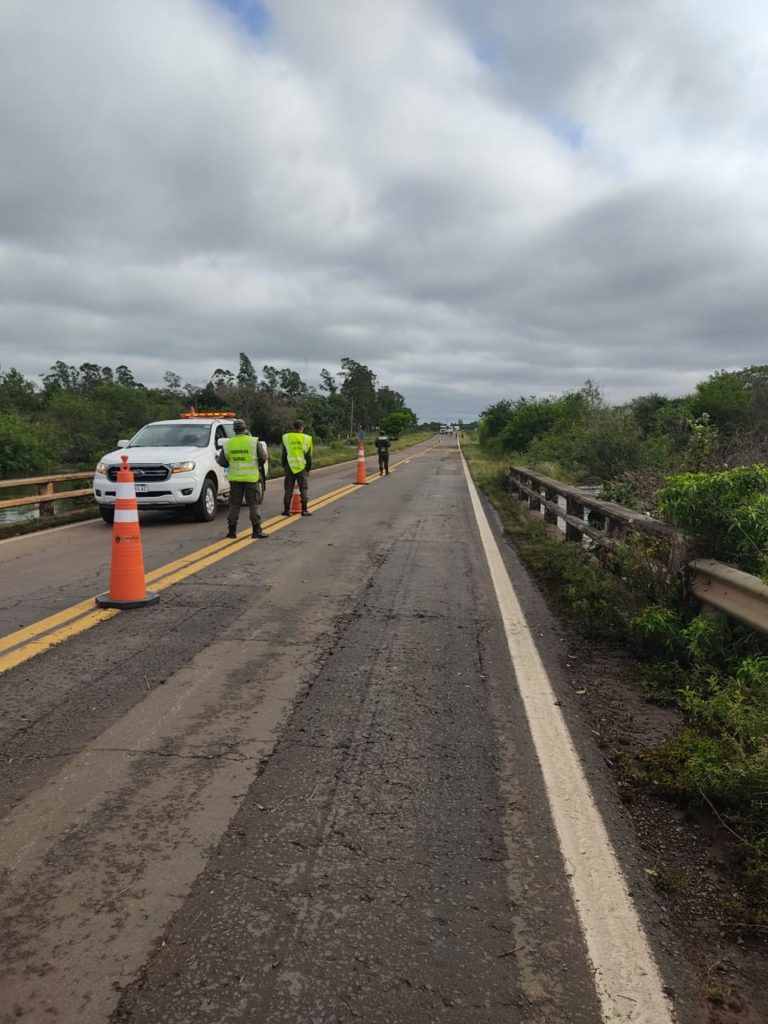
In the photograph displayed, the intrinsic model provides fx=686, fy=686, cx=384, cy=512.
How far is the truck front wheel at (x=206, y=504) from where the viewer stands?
38.8ft

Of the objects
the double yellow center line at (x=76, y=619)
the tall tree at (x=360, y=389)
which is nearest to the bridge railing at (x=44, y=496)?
→ the double yellow center line at (x=76, y=619)

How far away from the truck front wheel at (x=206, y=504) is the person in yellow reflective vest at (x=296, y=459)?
140 centimetres

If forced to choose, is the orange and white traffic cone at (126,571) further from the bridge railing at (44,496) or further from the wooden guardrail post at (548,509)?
the wooden guardrail post at (548,509)

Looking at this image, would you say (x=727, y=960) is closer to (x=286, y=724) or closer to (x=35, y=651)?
(x=286, y=724)

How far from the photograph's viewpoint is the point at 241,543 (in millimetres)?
9742

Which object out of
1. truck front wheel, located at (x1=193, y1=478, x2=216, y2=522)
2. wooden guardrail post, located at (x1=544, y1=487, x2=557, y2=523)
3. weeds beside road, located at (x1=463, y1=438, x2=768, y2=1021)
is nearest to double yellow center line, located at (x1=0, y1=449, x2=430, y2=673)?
truck front wheel, located at (x1=193, y1=478, x2=216, y2=522)

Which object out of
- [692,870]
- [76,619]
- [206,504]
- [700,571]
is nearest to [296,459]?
[206,504]

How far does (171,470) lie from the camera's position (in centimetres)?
1141

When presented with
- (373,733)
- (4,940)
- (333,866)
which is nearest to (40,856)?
(4,940)

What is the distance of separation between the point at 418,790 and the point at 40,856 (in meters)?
1.54

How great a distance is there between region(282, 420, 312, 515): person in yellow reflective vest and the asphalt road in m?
7.16

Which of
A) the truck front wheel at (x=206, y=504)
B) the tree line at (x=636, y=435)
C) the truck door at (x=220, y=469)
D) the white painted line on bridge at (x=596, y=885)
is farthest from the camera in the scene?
the truck door at (x=220, y=469)

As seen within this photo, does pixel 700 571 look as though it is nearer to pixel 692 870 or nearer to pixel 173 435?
pixel 692 870

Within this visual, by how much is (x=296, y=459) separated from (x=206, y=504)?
1.82 meters
